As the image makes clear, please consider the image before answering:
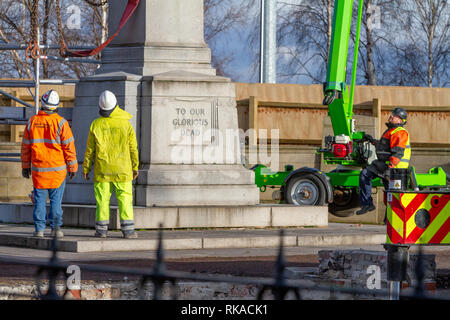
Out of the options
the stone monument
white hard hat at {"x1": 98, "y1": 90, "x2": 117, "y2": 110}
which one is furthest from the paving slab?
white hard hat at {"x1": 98, "y1": 90, "x2": 117, "y2": 110}

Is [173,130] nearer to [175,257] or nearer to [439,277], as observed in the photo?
[175,257]

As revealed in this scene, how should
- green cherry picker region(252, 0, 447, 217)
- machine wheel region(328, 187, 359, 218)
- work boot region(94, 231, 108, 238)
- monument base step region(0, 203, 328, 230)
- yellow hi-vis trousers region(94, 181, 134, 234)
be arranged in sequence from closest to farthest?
yellow hi-vis trousers region(94, 181, 134, 234) < work boot region(94, 231, 108, 238) < monument base step region(0, 203, 328, 230) < green cherry picker region(252, 0, 447, 217) < machine wheel region(328, 187, 359, 218)

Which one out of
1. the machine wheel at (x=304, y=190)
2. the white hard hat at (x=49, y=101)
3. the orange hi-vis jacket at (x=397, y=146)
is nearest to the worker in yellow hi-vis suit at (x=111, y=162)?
the white hard hat at (x=49, y=101)

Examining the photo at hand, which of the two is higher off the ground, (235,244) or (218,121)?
(218,121)

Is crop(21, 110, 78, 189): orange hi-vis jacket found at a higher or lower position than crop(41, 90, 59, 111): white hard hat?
lower

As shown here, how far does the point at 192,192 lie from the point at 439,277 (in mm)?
5050

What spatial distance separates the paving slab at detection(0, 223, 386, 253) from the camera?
11.1m

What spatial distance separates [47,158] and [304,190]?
7017mm

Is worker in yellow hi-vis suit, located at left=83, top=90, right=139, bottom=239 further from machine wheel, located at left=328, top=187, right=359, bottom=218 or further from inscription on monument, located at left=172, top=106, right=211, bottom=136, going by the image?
machine wheel, located at left=328, top=187, right=359, bottom=218

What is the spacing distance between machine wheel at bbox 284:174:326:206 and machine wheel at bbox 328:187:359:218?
133cm

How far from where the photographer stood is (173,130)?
1354 centimetres

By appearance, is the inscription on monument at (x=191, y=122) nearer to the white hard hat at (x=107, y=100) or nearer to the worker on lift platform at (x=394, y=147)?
the white hard hat at (x=107, y=100)
